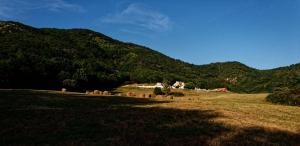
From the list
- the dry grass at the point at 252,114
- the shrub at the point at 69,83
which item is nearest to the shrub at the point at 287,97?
the dry grass at the point at 252,114

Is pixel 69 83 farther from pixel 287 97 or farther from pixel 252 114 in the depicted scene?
pixel 252 114

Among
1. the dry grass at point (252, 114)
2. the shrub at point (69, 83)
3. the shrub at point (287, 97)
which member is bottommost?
the dry grass at point (252, 114)

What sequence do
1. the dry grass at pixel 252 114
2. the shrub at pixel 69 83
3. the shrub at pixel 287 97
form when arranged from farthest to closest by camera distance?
1. the shrub at pixel 69 83
2. the shrub at pixel 287 97
3. the dry grass at pixel 252 114

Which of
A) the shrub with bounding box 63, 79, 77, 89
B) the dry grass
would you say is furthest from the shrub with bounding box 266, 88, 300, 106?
the shrub with bounding box 63, 79, 77, 89

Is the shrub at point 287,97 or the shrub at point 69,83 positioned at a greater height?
the shrub at point 69,83

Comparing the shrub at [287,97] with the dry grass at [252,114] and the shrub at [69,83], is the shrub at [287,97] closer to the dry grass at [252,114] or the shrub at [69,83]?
the dry grass at [252,114]

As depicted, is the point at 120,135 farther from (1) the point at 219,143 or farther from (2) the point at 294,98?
(2) the point at 294,98

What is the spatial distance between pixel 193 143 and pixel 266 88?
419 feet

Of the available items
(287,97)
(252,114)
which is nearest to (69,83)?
(287,97)

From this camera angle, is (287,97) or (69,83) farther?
(69,83)

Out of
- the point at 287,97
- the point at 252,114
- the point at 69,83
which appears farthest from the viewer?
the point at 69,83

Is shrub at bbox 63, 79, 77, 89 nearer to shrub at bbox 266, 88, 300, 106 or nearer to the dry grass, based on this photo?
shrub at bbox 266, 88, 300, 106

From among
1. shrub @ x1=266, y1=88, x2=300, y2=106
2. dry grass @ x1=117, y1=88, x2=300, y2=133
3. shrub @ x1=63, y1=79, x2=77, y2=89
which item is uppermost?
shrub @ x1=63, y1=79, x2=77, y2=89

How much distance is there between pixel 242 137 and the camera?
18.7 metres
